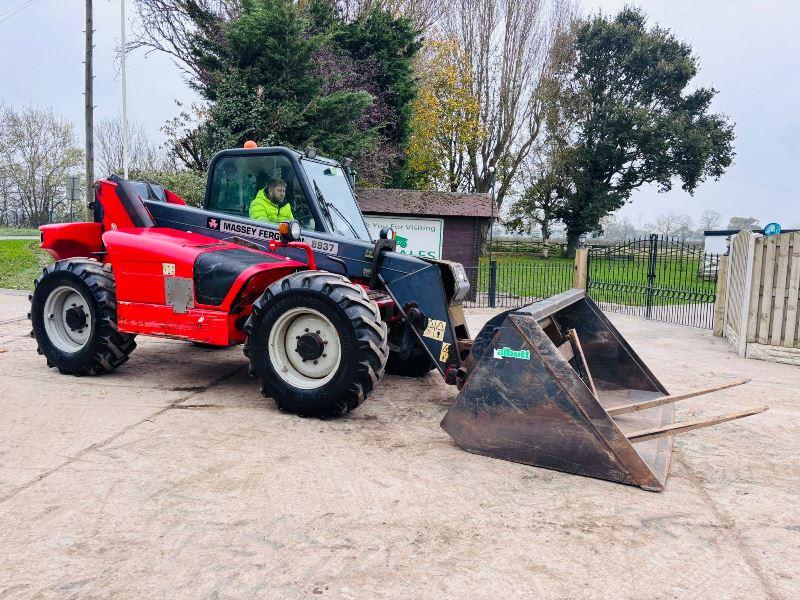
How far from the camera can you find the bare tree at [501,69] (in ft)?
110

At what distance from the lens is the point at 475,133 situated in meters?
32.4

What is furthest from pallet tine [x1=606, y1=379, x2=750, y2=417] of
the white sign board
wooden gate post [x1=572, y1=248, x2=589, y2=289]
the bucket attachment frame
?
the white sign board

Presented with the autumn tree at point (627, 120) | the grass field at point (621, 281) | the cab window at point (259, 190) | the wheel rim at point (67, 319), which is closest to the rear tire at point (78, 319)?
the wheel rim at point (67, 319)

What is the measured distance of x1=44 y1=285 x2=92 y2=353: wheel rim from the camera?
22.9 ft

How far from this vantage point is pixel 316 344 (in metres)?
5.66

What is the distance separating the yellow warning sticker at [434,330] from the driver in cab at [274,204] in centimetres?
180

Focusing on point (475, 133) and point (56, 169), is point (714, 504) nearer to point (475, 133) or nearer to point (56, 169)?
point (475, 133)

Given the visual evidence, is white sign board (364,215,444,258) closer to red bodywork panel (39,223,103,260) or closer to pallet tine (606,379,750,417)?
red bodywork panel (39,223,103,260)

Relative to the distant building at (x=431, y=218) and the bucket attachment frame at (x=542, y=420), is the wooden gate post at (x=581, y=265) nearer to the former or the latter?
the distant building at (x=431, y=218)

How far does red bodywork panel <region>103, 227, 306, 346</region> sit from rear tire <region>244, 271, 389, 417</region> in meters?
0.47

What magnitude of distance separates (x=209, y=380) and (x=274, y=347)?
1799 mm

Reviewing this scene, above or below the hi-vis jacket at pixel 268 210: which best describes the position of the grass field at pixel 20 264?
below

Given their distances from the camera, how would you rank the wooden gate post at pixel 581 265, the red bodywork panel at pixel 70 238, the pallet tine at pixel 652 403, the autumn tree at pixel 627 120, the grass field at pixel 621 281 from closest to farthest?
the pallet tine at pixel 652 403, the red bodywork panel at pixel 70 238, the grass field at pixel 621 281, the wooden gate post at pixel 581 265, the autumn tree at pixel 627 120

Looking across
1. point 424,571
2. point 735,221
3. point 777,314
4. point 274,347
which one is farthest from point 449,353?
point 735,221
